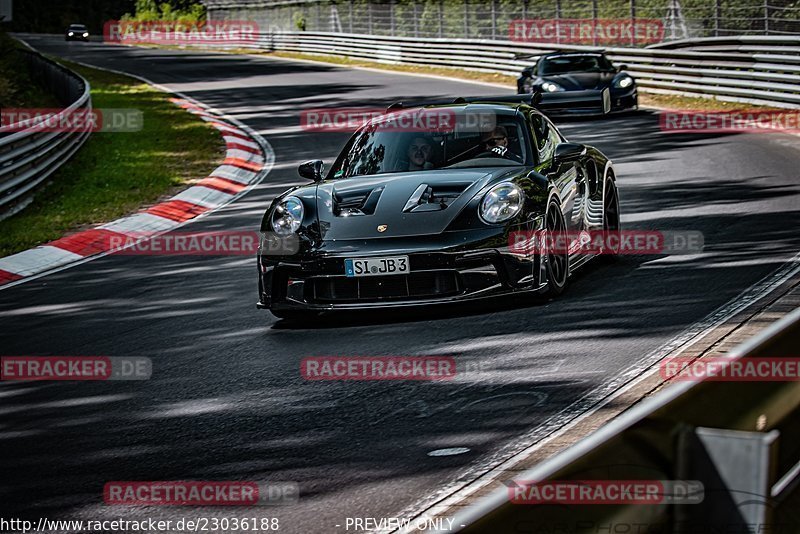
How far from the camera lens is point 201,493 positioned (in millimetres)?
4895

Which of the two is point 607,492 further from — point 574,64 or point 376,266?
point 574,64

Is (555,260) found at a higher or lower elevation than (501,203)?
lower

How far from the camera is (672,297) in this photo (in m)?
8.12

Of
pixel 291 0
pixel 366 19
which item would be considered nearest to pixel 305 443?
pixel 366 19

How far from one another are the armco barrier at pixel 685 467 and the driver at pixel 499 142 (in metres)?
5.61

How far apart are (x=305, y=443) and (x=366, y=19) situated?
43.9 meters

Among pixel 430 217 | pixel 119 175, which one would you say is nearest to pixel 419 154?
pixel 430 217

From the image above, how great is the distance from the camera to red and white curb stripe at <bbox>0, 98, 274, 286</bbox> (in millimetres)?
12039

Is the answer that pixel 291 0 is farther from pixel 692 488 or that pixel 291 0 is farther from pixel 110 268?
pixel 692 488

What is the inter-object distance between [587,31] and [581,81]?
10.7m

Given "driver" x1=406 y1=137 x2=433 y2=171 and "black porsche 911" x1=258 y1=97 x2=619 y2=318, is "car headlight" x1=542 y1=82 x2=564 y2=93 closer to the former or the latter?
"black porsche 911" x1=258 y1=97 x2=619 y2=318

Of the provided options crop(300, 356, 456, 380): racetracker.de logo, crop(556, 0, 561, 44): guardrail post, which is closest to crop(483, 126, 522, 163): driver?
crop(300, 356, 456, 380): racetracker.de logo

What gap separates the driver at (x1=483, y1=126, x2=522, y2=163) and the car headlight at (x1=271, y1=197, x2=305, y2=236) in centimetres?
151

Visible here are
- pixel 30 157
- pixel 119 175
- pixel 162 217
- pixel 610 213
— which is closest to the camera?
pixel 610 213
